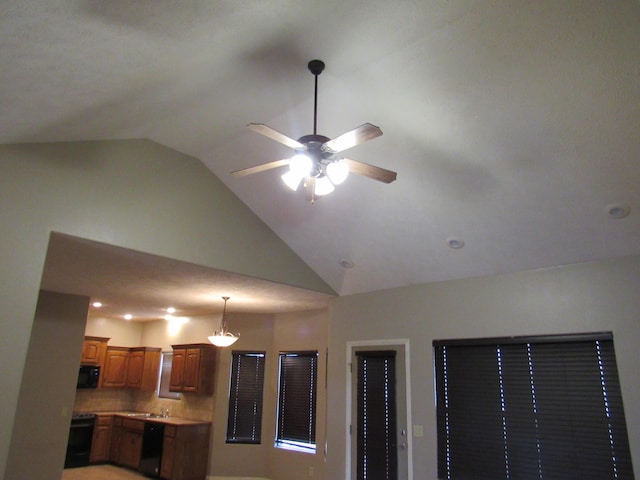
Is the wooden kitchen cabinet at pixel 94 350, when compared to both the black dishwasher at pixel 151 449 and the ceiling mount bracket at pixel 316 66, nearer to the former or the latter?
the black dishwasher at pixel 151 449

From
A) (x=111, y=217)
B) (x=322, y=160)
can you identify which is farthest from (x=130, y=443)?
(x=322, y=160)

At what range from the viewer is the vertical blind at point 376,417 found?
510 cm

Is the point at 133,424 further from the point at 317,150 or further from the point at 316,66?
the point at 316,66

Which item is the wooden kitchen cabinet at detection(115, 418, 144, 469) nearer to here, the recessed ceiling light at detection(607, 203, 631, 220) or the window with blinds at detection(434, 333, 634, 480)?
the window with blinds at detection(434, 333, 634, 480)

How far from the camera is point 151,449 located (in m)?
7.48

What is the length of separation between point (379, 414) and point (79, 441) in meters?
6.07

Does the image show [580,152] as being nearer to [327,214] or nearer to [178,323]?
[327,214]

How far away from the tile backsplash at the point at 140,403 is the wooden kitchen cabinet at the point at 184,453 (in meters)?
0.39

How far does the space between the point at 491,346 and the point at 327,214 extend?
2.19 meters

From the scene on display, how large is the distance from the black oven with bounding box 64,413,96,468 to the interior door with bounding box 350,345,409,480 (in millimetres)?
5530

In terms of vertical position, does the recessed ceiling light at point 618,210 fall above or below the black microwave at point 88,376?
above

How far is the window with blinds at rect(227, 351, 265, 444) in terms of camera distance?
739 centimetres

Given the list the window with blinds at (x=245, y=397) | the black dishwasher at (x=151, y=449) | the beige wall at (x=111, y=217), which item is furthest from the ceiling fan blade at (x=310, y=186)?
the black dishwasher at (x=151, y=449)

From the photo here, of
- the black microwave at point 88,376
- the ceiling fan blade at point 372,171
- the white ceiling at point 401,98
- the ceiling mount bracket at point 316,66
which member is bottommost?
the black microwave at point 88,376
